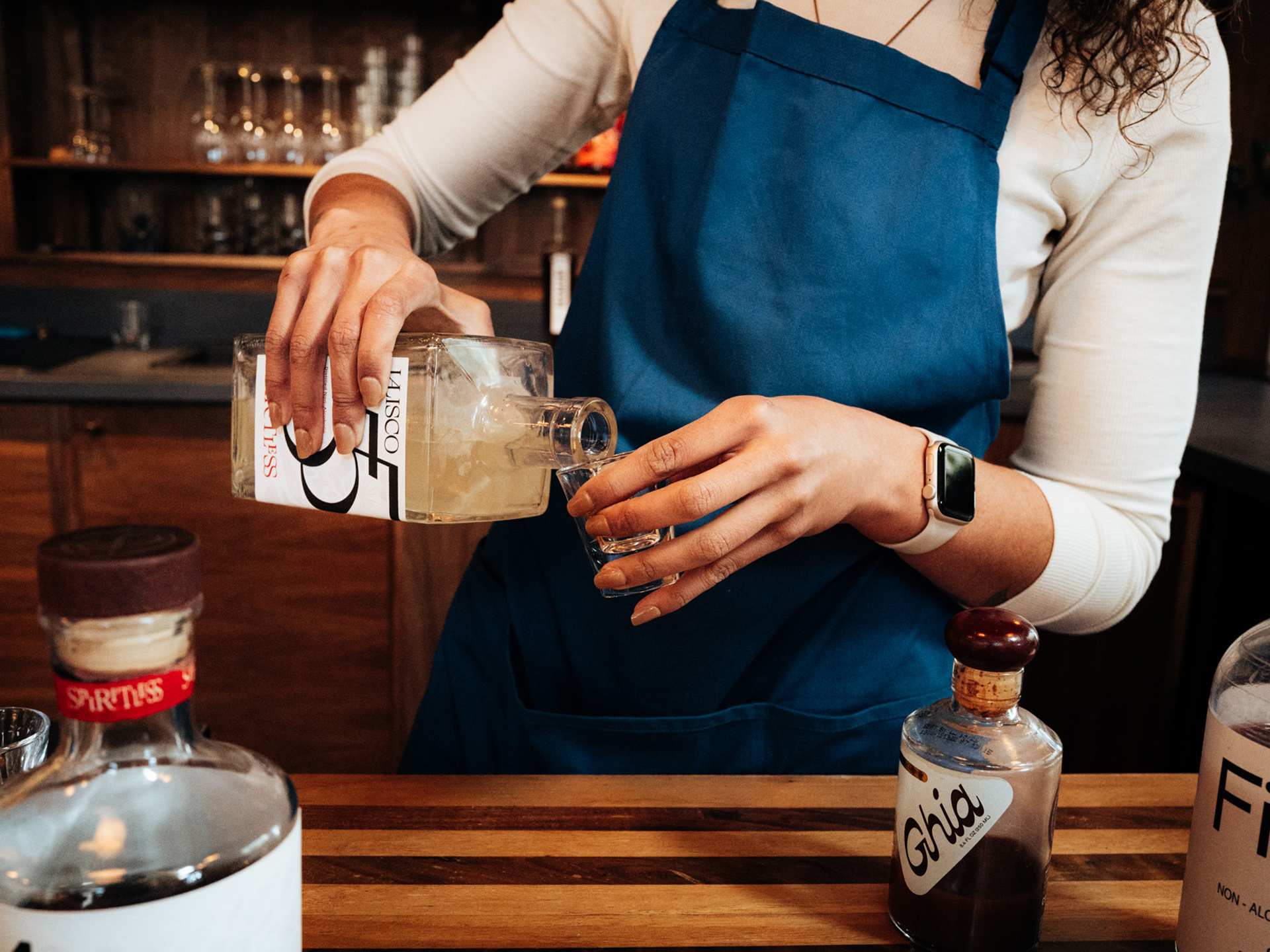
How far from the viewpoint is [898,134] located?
32.1 inches

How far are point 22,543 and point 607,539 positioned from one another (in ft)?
6.71

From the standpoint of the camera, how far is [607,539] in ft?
2.01

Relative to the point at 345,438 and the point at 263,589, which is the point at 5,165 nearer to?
the point at 263,589

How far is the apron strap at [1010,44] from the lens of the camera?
802mm

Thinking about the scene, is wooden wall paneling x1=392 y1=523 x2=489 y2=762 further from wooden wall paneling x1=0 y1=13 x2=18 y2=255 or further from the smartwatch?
wooden wall paneling x1=0 y1=13 x2=18 y2=255

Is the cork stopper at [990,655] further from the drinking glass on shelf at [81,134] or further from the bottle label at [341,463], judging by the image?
the drinking glass on shelf at [81,134]

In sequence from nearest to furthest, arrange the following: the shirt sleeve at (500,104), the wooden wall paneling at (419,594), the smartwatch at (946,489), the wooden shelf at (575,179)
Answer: the smartwatch at (946,489)
the shirt sleeve at (500,104)
the wooden wall paneling at (419,594)
the wooden shelf at (575,179)

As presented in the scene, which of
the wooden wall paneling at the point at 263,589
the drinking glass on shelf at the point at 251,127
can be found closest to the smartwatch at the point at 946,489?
the wooden wall paneling at the point at 263,589

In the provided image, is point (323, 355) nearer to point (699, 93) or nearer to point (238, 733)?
point (699, 93)

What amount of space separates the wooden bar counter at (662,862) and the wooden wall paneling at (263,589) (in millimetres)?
1592

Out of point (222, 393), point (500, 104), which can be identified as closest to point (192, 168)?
point (222, 393)

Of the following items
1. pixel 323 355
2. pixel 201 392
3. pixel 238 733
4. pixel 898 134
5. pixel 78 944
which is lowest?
pixel 238 733

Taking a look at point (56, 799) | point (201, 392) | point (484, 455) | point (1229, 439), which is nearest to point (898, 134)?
point (484, 455)

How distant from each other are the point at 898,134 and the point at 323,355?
47cm
